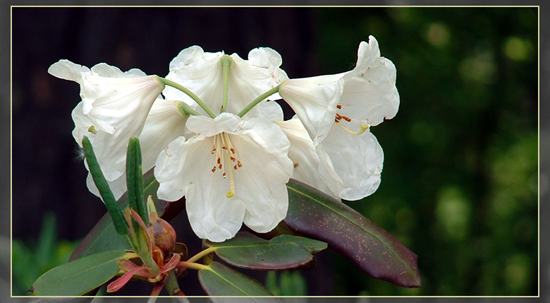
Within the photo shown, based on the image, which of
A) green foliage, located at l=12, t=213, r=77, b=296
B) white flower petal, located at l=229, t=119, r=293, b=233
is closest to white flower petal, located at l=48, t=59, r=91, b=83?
white flower petal, located at l=229, t=119, r=293, b=233

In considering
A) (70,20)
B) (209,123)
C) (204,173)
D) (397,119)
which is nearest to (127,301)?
(204,173)

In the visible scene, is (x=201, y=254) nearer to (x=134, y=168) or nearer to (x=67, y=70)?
(x=134, y=168)

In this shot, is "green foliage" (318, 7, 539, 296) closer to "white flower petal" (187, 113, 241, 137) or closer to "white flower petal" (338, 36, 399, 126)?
"white flower petal" (338, 36, 399, 126)

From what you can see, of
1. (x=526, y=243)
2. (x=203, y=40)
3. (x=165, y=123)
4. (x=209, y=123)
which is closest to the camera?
(x=209, y=123)

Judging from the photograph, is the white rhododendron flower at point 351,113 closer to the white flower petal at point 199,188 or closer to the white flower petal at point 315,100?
the white flower petal at point 315,100

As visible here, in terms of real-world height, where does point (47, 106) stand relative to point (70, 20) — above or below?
below

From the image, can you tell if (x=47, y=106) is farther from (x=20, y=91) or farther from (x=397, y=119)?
(x=397, y=119)
